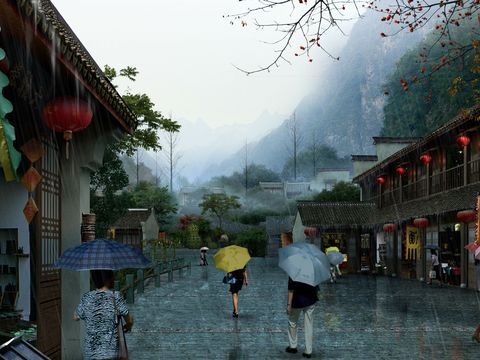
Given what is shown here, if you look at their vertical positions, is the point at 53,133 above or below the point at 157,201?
below

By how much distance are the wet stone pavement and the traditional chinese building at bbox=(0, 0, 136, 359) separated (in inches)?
86.3

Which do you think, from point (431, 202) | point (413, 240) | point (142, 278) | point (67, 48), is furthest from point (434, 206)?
point (67, 48)

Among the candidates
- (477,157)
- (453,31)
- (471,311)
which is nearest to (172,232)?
(453,31)

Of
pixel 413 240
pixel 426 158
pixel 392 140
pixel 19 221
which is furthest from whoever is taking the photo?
pixel 392 140

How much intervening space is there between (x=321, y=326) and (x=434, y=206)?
1482 centimetres

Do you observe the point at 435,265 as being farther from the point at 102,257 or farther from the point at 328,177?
the point at 328,177

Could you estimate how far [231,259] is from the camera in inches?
614

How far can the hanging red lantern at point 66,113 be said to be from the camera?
287 inches

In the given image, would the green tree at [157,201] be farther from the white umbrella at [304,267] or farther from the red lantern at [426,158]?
the white umbrella at [304,267]

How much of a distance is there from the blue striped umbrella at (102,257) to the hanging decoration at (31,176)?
611 mm

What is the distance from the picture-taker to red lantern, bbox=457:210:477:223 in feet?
74.6

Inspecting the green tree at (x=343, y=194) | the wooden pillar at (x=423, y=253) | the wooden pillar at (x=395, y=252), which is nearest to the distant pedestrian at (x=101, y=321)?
the wooden pillar at (x=423, y=253)

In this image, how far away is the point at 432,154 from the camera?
96.6ft

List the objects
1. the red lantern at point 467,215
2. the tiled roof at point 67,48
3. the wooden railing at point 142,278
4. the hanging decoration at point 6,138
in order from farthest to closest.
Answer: the red lantern at point 467,215, the wooden railing at point 142,278, the tiled roof at point 67,48, the hanging decoration at point 6,138
